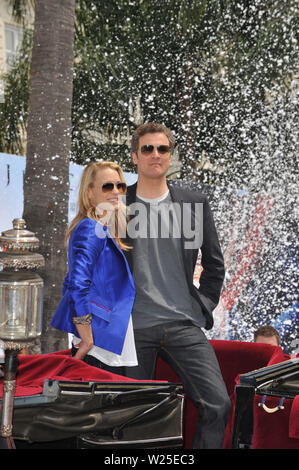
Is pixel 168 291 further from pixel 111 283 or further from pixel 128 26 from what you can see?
pixel 128 26

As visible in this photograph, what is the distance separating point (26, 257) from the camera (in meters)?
2.78

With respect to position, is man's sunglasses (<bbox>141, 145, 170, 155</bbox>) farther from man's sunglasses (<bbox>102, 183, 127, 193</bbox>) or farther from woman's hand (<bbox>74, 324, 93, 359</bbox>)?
woman's hand (<bbox>74, 324, 93, 359</bbox>)

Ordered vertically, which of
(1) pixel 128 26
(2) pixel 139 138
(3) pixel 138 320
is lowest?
(3) pixel 138 320

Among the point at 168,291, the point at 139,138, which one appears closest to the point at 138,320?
the point at 168,291

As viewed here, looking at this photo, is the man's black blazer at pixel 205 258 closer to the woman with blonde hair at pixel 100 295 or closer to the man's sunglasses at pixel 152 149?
the woman with blonde hair at pixel 100 295

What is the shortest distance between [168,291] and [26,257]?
77 centimetres

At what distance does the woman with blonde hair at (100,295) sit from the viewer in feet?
10.2

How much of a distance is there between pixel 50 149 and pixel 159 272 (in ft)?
11.4

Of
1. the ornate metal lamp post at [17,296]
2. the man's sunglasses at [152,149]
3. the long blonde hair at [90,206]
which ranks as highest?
the man's sunglasses at [152,149]

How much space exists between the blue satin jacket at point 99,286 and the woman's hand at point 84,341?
0.03m

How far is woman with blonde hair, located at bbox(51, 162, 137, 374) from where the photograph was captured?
3.10 m

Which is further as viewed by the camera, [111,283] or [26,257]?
[111,283]

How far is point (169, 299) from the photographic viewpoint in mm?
3215

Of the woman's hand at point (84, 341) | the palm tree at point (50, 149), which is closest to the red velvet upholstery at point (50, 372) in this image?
the woman's hand at point (84, 341)
